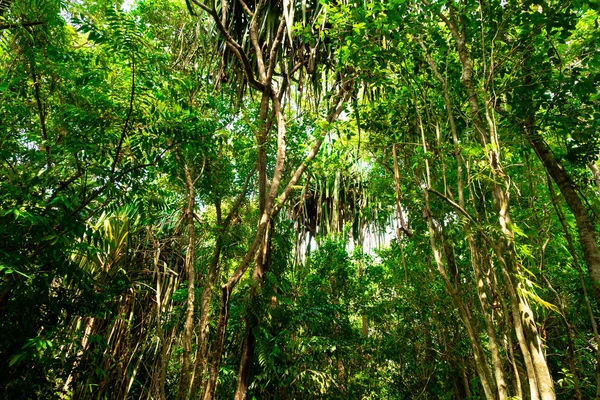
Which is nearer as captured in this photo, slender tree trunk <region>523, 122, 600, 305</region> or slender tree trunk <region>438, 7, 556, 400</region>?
slender tree trunk <region>438, 7, 556, 400</region>

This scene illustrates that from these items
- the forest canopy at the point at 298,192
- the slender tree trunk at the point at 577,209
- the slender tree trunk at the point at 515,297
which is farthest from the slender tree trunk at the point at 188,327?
the slender tree trunk at the point at 577,209

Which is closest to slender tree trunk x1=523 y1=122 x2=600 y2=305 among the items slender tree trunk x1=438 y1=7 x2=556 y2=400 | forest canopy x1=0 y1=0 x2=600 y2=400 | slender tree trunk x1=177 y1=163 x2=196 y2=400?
forest canopy x1=0 y1=0 x2=600 y2=400

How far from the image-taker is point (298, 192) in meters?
5.55

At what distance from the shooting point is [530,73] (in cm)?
240

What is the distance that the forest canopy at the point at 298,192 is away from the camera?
2.15 metres

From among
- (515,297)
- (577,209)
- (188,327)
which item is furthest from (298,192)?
(515,297)

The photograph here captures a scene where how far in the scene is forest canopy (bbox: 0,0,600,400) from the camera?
7.06 ft

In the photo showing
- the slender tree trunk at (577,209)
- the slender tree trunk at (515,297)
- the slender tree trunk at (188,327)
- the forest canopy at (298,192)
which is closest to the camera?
the slender tree trunk at (515,297)

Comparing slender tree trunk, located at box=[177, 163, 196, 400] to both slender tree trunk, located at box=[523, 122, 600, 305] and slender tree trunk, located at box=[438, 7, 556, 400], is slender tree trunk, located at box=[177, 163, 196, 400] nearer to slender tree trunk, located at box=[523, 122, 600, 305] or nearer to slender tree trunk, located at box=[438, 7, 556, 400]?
slender tree trunk, located at box=[438, 7, 556, 400]

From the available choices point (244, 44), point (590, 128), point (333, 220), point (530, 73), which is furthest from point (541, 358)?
point (333, 220)

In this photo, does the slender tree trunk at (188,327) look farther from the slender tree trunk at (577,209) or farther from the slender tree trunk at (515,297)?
the slender tree trunk at (577,209)

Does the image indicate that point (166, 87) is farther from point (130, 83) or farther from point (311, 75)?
point (311, 75)

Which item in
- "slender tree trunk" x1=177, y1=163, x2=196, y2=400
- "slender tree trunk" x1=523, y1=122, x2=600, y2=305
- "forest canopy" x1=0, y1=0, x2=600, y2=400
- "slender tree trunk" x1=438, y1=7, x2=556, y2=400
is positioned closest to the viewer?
"slender tree trunk" x1=438, y1=7, x2=556, y2=400

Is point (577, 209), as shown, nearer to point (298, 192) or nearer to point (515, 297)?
point (515, 297)
